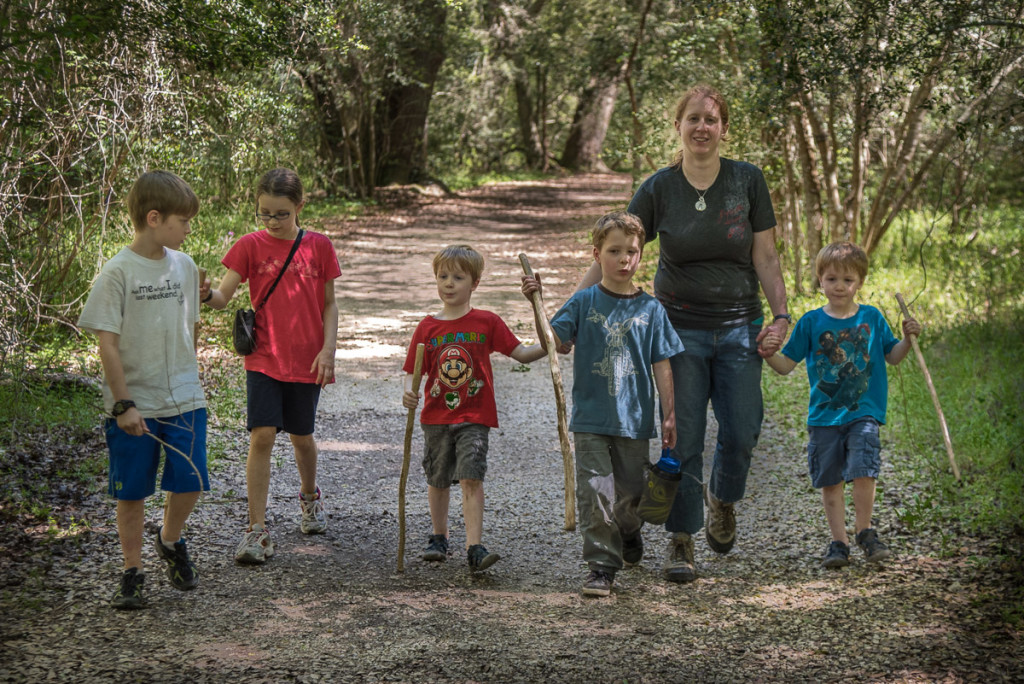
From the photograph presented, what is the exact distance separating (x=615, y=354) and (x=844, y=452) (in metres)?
1.36

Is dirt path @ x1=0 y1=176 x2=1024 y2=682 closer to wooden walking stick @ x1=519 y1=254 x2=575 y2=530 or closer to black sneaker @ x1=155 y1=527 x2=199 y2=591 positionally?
black sneaker @ x1=155 y1=527 x2=199 y2=591

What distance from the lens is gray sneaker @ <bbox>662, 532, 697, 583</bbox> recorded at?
4742 mm

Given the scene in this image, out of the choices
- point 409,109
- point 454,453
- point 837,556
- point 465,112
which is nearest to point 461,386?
point 454,453

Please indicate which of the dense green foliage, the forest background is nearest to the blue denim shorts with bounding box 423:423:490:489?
the forest background

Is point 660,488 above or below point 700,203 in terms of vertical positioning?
below

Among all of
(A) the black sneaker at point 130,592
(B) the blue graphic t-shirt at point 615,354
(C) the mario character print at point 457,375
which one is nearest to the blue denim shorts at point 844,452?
(B) the blue graphic t-shirt at point 615,354

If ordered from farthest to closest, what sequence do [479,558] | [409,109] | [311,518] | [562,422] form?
[409,109] < [311,518] < [479,558] < [562,422]

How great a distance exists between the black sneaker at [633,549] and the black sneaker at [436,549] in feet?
2.93

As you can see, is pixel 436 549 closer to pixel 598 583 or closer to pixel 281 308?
pixel 598 583

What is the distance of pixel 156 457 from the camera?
434cm

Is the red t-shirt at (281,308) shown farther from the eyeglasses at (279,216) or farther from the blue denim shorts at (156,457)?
the blue denim shorts at (156,457)

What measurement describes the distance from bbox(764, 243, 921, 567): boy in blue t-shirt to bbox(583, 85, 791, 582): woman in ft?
1.10

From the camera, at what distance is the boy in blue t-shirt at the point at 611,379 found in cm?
446

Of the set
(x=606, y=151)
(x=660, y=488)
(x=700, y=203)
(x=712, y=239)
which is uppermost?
(x=606, y=151)
